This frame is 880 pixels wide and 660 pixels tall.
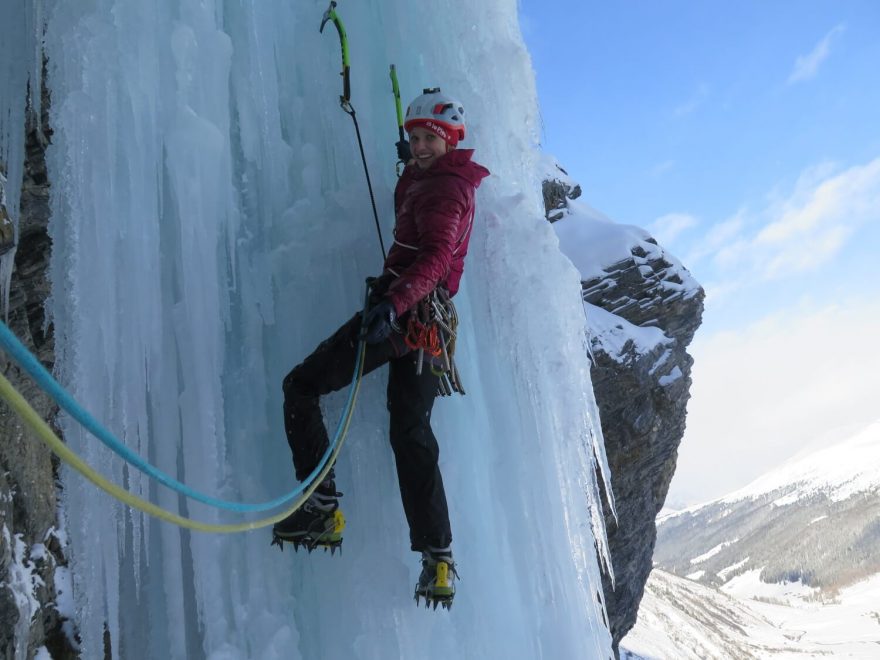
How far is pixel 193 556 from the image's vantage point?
111 inches

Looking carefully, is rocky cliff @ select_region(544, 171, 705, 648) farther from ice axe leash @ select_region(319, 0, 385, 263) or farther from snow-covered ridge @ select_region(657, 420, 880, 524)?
snow-covered ridge @ select_region(657, 420, 880, 524)

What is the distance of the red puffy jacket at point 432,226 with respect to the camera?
8.09ft

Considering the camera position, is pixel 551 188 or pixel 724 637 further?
pixel 724 637

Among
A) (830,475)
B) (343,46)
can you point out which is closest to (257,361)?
A: (343,46)

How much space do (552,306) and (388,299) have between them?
46.9 inches

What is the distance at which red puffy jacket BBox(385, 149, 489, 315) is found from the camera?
2.47 metres

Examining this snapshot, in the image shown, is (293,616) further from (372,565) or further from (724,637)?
(724,637)

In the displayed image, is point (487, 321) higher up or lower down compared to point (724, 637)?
higher up

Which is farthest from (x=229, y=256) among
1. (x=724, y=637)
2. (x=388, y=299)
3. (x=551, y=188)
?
(x=724, y=637)

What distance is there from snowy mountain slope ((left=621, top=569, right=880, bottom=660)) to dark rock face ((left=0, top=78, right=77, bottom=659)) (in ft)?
74.0

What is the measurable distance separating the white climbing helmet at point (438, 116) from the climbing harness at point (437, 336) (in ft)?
2.13

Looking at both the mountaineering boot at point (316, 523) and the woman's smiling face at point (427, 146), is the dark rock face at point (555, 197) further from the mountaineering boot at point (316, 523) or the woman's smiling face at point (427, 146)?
the mountaineering boot at point (316, 523)

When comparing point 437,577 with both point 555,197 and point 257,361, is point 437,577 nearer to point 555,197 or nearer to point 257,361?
point 257,361

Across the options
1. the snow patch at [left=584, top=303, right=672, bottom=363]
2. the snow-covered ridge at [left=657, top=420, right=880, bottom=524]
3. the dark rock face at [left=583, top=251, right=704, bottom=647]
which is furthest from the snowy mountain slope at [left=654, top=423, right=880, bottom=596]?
the snow patch at [left=584, top=303, right=672, bottom=363]
